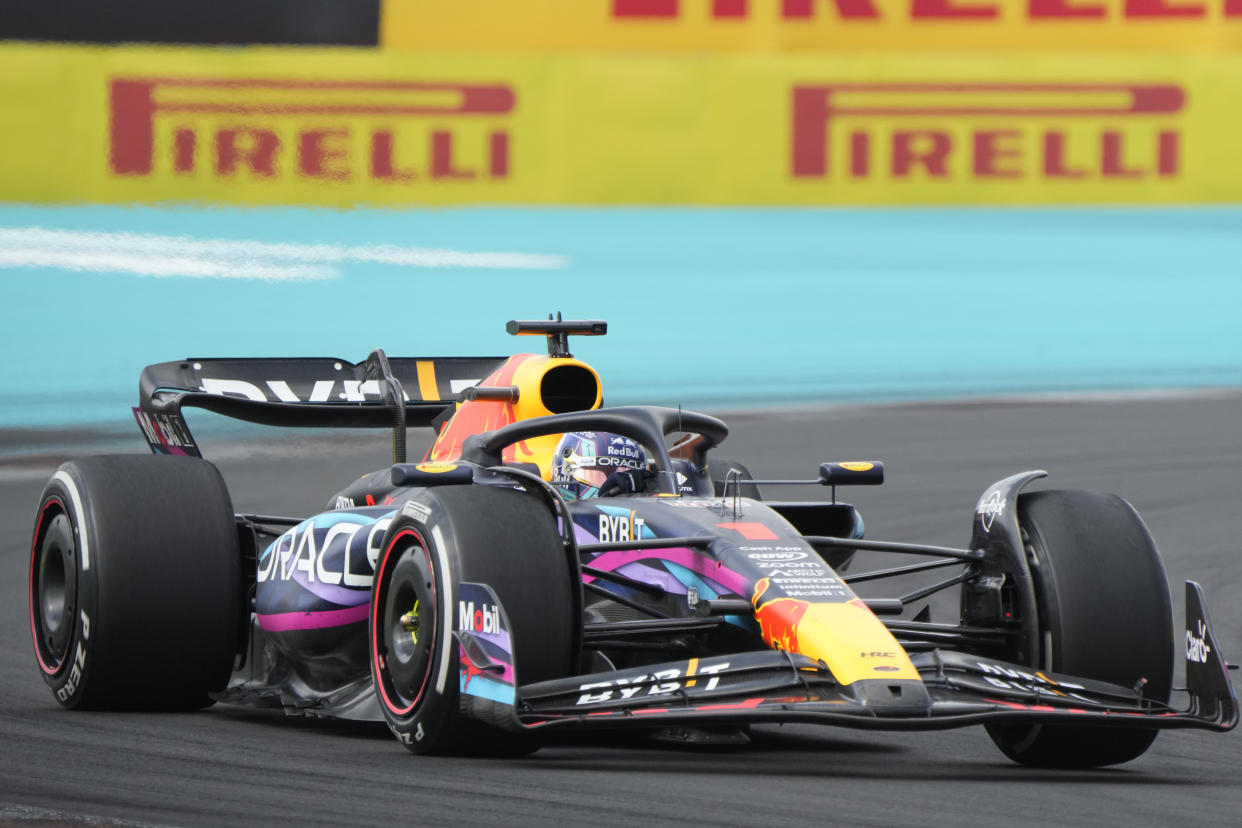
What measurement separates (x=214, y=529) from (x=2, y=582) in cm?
532

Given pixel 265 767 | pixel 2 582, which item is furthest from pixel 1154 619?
pixel 2 582

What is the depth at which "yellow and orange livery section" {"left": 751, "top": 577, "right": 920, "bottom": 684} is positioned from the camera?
6.47m

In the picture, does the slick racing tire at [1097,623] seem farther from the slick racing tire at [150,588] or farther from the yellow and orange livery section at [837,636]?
the slick racing tire at [150,588]

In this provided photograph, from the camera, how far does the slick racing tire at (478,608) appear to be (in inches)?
263

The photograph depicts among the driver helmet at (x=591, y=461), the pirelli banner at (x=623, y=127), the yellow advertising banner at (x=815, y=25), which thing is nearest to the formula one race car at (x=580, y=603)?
the driver helmet at (x=591, y=461)

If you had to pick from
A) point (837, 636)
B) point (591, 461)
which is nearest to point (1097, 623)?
point (837, 636)

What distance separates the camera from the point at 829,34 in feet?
64.8

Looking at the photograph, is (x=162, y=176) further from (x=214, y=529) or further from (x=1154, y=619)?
(x=1154, y=619)

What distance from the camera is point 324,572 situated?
818cm

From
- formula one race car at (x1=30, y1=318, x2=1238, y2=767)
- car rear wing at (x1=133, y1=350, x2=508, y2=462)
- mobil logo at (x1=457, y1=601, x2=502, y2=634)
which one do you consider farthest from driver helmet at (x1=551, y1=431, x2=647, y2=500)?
car rear wing at (x1=133, y1=350, x2=508, y2=462)

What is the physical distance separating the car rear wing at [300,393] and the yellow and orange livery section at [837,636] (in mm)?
3654

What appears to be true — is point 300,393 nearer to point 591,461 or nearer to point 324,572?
point 324,572

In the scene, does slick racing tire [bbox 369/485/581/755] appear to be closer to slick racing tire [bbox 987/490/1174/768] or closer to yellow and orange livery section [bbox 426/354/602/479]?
slick racing tire [bbox 987/490/1174/768]

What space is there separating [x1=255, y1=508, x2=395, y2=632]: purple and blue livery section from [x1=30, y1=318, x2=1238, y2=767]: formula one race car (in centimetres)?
1
